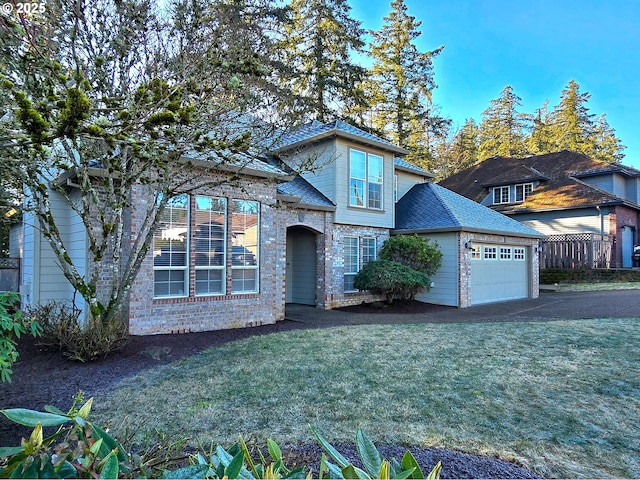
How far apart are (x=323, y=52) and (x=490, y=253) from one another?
15.1 meters

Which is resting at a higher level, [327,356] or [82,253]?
[82,253]

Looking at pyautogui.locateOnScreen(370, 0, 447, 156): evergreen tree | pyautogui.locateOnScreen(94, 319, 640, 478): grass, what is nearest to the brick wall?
pyautogui.locateOnScreen(94, 319, 640, 478): grass

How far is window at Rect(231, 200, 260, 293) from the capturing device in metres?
9.10

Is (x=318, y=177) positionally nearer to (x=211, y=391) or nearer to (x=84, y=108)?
(x=211, y=391)

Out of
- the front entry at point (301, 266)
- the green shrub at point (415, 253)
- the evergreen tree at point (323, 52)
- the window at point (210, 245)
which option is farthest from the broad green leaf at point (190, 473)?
the evergreen tree at point (323, 52)

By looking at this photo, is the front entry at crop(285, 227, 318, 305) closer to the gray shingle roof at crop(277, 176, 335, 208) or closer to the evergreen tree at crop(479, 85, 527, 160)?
the gray shingle roof at crop(277, 176, 335, 208)

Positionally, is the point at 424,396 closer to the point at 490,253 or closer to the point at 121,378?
the point at 121,378

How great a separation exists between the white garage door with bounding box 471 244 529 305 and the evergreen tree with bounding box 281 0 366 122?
12283 millimetres

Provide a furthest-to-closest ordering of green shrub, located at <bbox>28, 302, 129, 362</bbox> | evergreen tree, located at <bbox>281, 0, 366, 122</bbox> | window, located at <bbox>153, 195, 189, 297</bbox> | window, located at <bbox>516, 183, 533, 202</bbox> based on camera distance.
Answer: window, located at <bbox>516, 183, 533, 202</bbox> < evergreen tree, located at <bbox>281, 0, 366, 122</bbox> < window, located at <bbox>153, 195, 189, 297</bbox> < green shrub, located at <bbox>28, 302, 129, 362</bbox>

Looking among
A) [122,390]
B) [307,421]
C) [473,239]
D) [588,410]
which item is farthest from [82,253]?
[473,239]

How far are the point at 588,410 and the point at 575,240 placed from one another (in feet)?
61.3

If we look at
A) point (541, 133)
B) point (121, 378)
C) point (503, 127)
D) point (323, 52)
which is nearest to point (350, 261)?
point (121, 378)

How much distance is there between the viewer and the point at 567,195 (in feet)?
71.1

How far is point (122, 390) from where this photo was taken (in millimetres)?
4832
